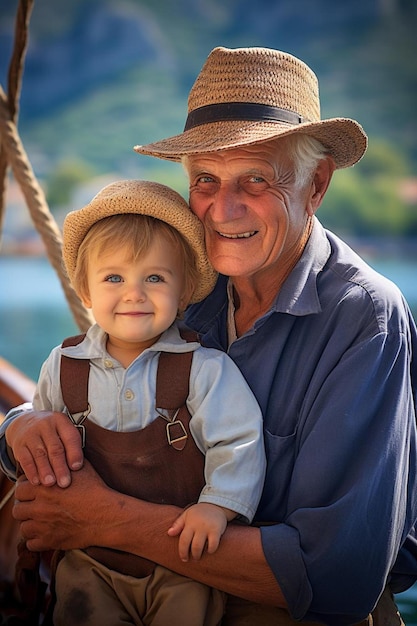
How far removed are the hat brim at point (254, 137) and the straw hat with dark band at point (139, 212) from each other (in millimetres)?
113

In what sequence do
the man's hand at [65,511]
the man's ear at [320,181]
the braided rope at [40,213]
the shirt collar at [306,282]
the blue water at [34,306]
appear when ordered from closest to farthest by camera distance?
the man's hand at [65,511] < the shirt collar at [306,282] < the man's ear at [320,181] < the braided rope at [40,213] < the blue water at [34,306]

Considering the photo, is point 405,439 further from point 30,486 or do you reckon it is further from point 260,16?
point 260,16

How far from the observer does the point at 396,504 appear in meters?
1.68

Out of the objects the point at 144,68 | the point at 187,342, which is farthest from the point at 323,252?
the point at 144,68

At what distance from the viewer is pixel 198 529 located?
5.42 ft

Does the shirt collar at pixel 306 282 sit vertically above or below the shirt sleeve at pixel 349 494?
above

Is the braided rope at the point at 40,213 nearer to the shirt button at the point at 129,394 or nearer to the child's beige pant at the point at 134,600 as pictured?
the shirt button at the point at 129,394

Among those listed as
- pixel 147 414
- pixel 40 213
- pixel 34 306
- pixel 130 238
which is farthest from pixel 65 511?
pixel 34 306

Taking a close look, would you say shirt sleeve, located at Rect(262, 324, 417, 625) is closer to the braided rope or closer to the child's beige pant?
the child's beige pant

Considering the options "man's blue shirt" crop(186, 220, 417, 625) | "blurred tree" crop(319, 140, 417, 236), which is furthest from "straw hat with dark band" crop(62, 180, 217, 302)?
"blurred tree" crop(319, 140, 417, 236)

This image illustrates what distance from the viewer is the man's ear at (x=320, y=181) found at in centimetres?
199

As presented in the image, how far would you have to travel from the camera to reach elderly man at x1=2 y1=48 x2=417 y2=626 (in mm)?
1661

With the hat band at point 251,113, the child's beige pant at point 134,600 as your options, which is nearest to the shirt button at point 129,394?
the child's beige pant at point 134,600

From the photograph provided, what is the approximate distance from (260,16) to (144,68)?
4.13 metres
